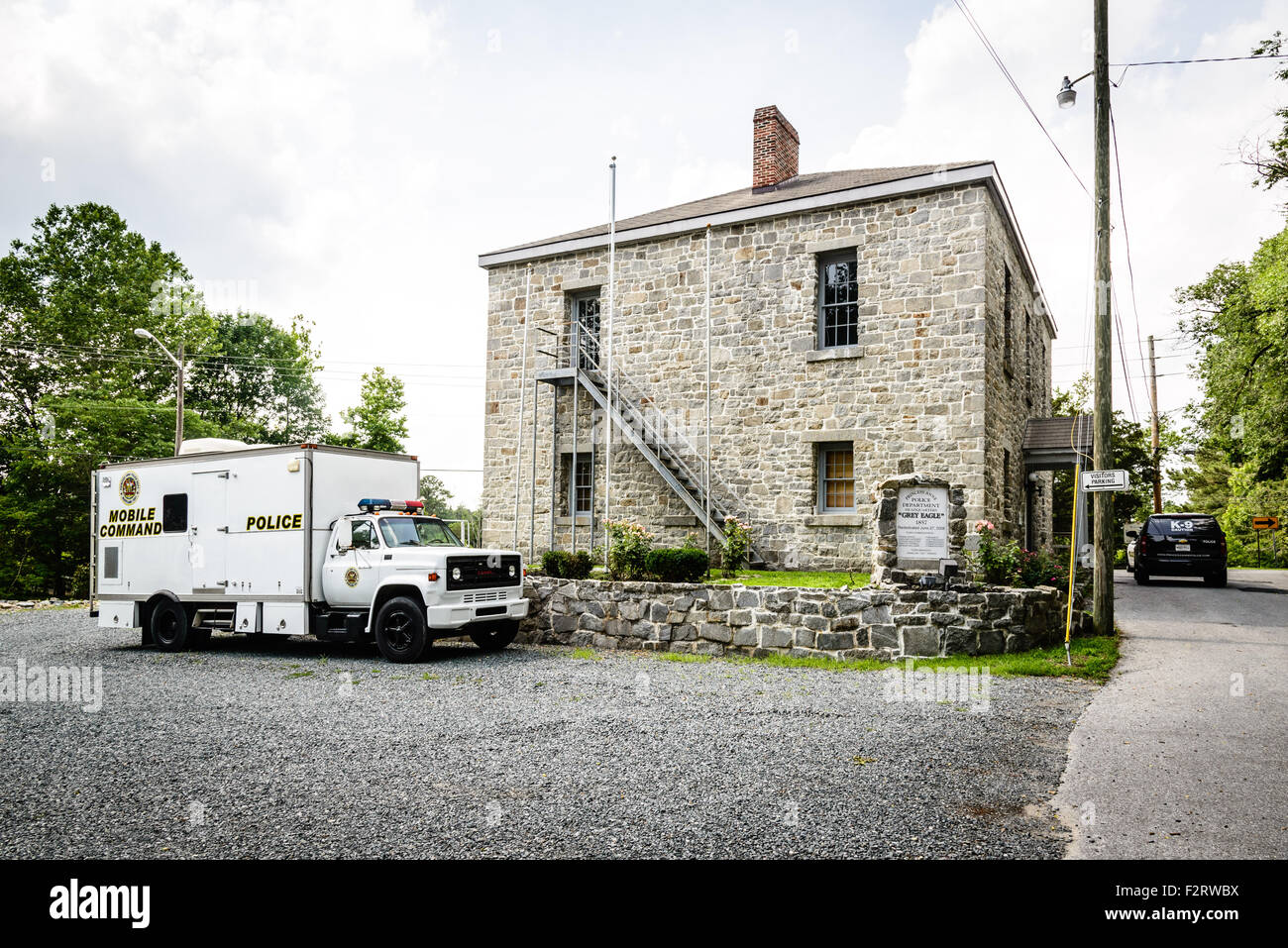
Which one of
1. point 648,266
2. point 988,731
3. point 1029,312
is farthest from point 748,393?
point 988,731

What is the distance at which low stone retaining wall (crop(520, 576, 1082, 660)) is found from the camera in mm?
10703

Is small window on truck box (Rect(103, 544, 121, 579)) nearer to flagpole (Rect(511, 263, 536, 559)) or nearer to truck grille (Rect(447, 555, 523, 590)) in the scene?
truck grille (Rect(447, 555, 523, 590))

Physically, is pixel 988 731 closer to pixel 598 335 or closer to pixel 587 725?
pixel 587 725

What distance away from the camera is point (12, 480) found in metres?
31.7

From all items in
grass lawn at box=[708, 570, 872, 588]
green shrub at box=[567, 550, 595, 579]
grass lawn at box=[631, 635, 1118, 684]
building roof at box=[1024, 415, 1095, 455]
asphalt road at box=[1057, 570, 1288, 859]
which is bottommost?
grass lawn at box=[631, 635, 1118, 684]

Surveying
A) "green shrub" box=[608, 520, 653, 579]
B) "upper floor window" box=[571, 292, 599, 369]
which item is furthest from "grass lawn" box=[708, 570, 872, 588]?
"upper floor window" box=[571, 292, 599, 369]

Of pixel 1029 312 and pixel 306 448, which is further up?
pixel 1029 312

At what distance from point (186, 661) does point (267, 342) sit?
39050 mm

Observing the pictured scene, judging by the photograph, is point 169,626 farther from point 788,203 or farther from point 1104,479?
point 1104,479

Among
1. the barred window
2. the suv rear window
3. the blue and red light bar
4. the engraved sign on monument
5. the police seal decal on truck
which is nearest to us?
the engraved sign on monument

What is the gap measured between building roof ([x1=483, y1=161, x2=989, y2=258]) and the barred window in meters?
5.27

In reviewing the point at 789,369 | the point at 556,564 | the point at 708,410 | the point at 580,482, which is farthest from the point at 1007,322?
the point at 556,564

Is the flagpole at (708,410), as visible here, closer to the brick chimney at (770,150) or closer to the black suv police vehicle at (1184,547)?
the brick chimney at (770,150)

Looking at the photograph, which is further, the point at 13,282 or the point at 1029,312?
the point at 13,282
